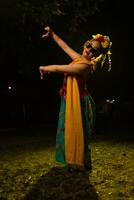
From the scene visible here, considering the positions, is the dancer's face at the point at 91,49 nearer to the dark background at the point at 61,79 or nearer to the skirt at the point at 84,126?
the skirt at the point at 84,126

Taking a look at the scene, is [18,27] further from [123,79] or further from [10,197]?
[123,79]

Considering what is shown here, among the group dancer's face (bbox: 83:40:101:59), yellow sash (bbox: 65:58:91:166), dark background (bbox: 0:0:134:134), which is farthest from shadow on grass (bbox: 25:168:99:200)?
dark background (bbox: 0:0:134:134)

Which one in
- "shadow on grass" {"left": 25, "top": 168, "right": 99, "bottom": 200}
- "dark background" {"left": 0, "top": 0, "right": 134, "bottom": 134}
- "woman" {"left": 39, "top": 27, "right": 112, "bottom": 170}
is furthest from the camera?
"dark background" {"left": 0, "top": 0, "right": 134, "bottom": 134}

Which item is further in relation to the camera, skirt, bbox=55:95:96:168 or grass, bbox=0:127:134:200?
skirt, bbox=55:95:96:168

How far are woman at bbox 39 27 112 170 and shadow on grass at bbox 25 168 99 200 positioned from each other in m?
0.25

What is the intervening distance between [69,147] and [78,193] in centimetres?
71

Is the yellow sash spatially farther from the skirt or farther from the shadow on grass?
the shadow on grass

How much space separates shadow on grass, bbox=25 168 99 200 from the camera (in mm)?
6281

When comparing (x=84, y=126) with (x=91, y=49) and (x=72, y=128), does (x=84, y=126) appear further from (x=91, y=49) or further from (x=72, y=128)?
(x=91, y=49)

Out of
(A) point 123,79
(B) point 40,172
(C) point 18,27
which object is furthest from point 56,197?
(A) point 123,79

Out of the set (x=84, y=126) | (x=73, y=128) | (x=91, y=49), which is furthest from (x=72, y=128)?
(x=91, y=49)

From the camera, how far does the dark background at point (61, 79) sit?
17.7m

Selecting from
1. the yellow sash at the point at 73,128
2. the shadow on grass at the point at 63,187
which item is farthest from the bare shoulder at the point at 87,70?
the shadow on grass at the point at 63,187

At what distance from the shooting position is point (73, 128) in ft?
22.1
